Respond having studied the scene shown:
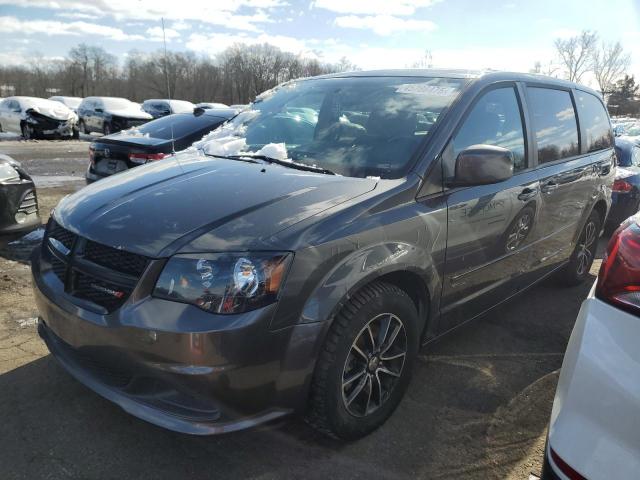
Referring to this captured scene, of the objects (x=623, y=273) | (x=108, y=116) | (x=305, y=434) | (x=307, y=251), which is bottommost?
(x=108, y=116)

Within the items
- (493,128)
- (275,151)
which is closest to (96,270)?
(275,151)

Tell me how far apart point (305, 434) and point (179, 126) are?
17.3 ft

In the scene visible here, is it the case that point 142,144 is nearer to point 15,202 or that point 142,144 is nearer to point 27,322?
point 15,202

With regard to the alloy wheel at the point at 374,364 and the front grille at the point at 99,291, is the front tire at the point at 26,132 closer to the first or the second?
the front grille at the point at 99,291

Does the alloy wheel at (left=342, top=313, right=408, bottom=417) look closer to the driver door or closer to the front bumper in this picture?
the front bumper

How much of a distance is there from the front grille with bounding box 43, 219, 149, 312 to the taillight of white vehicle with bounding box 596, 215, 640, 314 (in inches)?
66.6

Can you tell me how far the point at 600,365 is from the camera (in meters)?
1.52

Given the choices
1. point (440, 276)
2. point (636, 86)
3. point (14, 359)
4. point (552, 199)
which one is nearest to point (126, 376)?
point (14, 359)

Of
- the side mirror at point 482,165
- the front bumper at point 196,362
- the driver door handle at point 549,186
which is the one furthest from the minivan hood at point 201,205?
the driver door handle at point 549,186

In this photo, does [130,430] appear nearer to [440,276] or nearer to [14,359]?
Result: [14,359]

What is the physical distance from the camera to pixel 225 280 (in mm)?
2000

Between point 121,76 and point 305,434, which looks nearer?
point 305,434

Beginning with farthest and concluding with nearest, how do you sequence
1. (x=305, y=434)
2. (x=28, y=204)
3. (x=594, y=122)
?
(x=28, y=204) → (x=594, y=122) → (x=305, y=434)

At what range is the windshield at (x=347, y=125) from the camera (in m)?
2.83
